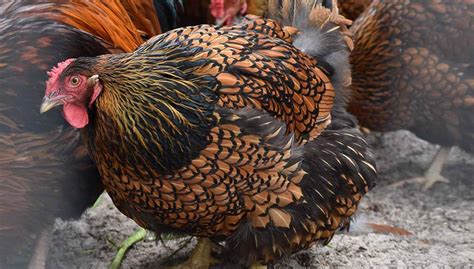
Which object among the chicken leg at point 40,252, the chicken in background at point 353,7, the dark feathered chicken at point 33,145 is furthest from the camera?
the chicken in background at point 353,7

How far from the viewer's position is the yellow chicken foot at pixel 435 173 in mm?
4293

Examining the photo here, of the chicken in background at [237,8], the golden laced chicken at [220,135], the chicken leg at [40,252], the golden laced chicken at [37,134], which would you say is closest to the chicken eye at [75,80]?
the golden laced chicken at [220,135]

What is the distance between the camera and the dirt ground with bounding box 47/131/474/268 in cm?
317

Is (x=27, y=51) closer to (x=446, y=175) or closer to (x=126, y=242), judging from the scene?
(x=126, y=242)

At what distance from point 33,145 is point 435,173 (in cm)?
261

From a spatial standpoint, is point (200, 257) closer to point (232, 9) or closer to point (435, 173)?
point (232, 9)

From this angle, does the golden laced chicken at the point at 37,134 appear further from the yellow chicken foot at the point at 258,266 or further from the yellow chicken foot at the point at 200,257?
the yellow chicken foot at the point at 258,266

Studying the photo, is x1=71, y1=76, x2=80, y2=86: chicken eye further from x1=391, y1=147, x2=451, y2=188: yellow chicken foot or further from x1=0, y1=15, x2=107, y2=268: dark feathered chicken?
x1=391, y1=147, x2=451, y2=188: yellow chicken foot

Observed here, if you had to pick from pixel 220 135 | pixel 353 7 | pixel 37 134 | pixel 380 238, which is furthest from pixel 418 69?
pixel 37 134

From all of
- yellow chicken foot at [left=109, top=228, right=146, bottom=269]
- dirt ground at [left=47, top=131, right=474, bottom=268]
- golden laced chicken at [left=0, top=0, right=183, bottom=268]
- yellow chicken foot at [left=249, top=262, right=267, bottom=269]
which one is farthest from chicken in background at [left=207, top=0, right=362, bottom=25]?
yellow chicken foot at [left=249, top=262, right=267, bottom=269]

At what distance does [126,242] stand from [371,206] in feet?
4.86

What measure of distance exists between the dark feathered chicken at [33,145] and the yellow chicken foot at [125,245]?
0.35 m

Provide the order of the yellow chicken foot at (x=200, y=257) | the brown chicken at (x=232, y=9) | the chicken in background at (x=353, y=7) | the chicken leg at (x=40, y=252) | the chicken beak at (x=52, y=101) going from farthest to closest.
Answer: the chicken in background at (x=353, y=7), the brown chicken at (x=232, y=9), the yellow chicken foot at (x=200, y=257), the chicken leg at (x=40, y=252), the chicken beak at (x=52, y=101)

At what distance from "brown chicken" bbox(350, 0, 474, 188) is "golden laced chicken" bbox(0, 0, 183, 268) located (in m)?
1.57
